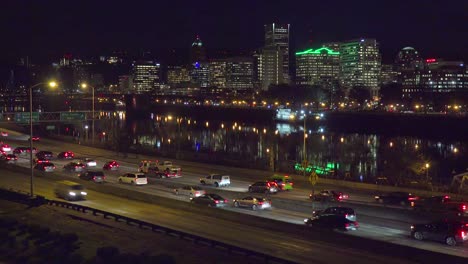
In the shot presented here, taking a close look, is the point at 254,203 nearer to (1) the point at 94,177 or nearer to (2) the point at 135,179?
(2) the point at 135,179

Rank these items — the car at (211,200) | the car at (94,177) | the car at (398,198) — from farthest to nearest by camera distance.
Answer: the car at (94,177) → the car at (398,198) → the car at (211,200)

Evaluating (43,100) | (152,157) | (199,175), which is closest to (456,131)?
(152,157)

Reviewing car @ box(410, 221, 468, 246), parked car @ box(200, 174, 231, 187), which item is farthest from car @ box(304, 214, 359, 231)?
parked car @ box(200, 174, 231, 187)

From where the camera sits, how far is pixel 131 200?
105 ft

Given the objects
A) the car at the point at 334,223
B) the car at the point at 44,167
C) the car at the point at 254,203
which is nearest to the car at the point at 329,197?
the car at the point at 254,203

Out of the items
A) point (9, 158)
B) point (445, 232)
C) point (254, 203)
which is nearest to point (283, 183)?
point (254, 203)

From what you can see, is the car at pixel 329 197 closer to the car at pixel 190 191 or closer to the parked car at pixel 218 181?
the car at pixel 190 191

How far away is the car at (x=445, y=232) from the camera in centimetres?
2158

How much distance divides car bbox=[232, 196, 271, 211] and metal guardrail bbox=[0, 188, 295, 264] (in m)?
7.05

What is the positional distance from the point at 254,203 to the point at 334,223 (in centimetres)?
659

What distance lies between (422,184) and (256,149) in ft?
142

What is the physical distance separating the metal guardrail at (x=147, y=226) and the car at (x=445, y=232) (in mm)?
7743

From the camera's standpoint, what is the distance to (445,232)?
21.9 meters

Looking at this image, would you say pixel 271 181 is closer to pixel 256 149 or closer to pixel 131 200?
pixel 131 200
